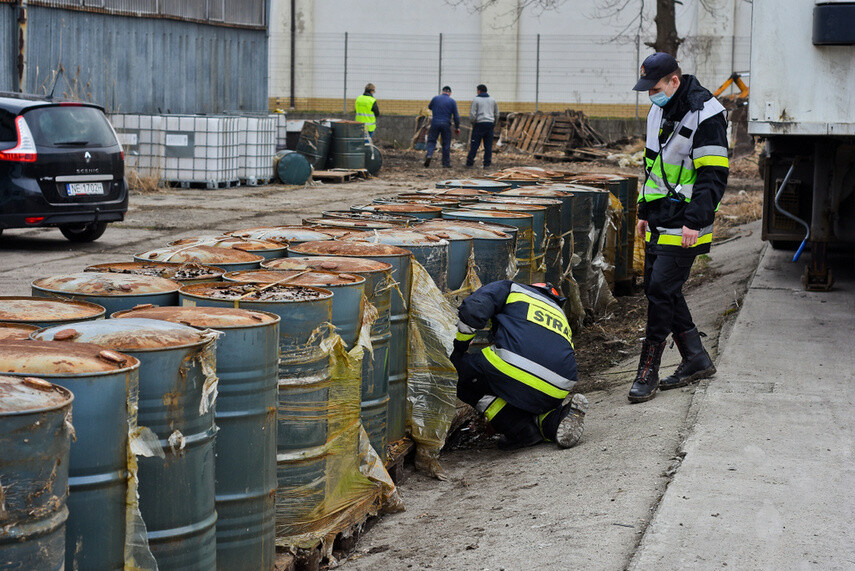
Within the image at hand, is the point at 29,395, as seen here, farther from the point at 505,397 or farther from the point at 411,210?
the point at 411,210

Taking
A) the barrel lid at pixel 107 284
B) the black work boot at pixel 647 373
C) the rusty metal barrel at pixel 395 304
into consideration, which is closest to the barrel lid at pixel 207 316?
the barrel lid at pixel 107 284

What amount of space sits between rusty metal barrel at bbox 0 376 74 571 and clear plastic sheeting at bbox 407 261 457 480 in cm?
263

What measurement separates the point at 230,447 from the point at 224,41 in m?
18.6

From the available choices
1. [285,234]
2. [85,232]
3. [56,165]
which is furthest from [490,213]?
[85,232]

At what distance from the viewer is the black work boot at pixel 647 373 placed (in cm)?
556

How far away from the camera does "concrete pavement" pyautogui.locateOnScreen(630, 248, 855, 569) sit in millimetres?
3541

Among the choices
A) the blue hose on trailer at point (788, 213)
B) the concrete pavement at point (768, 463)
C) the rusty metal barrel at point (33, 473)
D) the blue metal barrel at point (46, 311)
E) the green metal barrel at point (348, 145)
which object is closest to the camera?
the rusty metal barrel at point (33, 473)

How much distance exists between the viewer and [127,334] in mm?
2914

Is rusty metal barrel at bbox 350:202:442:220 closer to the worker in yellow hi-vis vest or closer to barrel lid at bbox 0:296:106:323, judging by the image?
barrel lid at bbox 0:296:106:323

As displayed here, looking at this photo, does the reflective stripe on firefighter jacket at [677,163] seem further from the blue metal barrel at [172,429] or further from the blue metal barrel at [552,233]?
the blue metal barrel at [172,429]

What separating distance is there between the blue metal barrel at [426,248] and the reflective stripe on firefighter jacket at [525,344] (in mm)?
212

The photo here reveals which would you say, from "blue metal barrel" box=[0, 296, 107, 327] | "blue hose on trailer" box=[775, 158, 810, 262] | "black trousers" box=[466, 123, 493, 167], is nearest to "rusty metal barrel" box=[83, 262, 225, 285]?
"blue metal barrel" box=[0, 296, 107, 327]

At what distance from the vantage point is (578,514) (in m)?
4.03

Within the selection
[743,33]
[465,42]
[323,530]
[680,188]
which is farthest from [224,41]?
[323,530]
